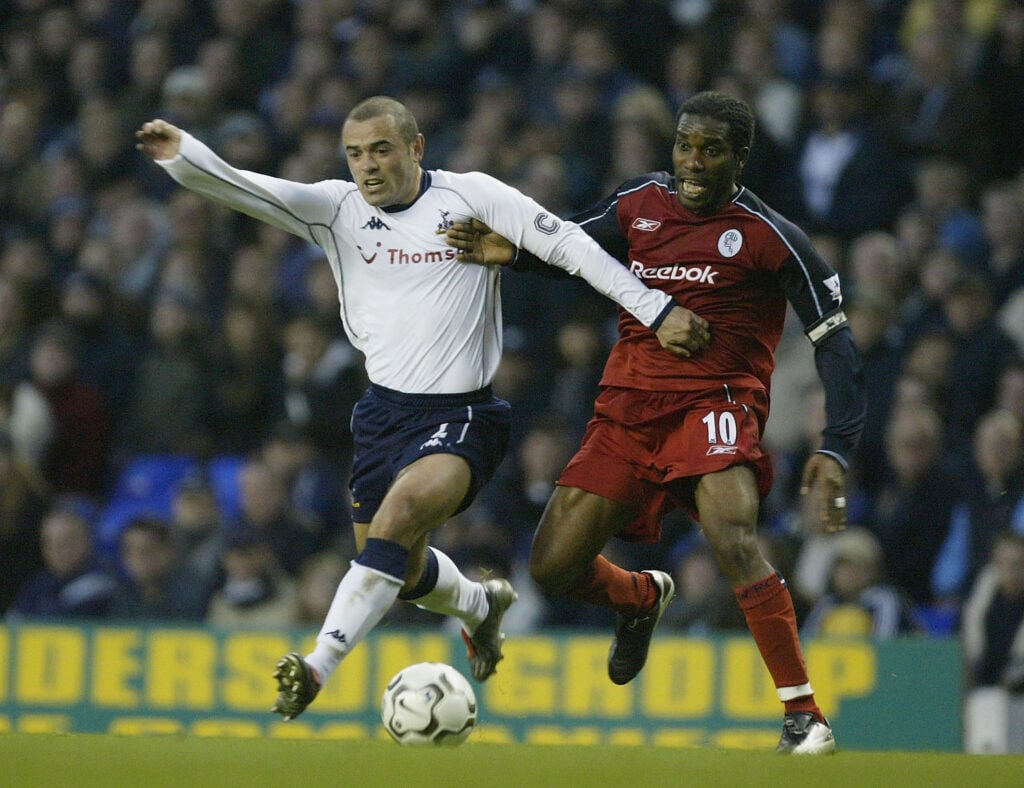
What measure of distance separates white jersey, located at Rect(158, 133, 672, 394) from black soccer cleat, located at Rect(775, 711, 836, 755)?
58.4 inches

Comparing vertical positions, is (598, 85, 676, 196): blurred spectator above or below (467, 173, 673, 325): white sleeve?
above

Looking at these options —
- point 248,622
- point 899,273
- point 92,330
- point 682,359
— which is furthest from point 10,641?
point 899,273

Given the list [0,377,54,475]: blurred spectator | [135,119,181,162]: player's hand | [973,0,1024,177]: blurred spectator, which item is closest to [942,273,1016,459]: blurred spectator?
[973,0,1024,177]: blurred spectator

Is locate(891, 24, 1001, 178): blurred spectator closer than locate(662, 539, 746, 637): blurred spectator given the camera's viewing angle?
No

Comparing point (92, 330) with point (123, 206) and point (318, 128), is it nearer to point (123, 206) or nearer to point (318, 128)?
point (123, 206)

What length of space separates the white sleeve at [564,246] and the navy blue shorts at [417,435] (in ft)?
1.82

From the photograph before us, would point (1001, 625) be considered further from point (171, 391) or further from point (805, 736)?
point (171, 391)

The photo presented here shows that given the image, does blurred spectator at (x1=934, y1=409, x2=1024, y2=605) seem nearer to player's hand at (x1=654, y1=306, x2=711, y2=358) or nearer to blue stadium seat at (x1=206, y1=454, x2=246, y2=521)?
player's hand at (x1=654, y1=306, x2=711, y2=358)

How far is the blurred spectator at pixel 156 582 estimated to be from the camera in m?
9.73

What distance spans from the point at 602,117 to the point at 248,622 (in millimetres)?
3931

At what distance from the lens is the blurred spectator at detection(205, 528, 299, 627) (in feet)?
31.2

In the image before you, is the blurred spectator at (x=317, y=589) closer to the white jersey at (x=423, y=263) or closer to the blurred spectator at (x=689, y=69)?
the white jersey at (x=423, y=263)

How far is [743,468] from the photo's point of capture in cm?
588

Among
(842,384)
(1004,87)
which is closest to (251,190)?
(842,384)
